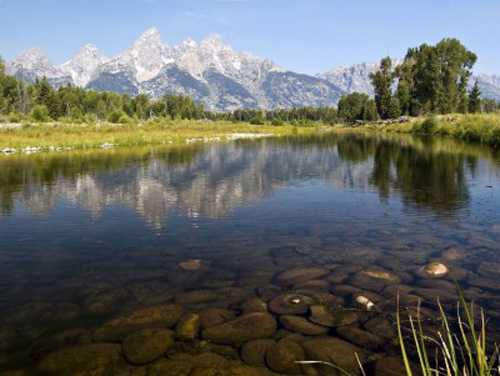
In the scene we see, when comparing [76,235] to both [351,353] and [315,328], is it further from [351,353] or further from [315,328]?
[351,353]

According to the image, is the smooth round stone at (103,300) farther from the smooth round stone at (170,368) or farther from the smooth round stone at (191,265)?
the smooth round stone at (170,368)

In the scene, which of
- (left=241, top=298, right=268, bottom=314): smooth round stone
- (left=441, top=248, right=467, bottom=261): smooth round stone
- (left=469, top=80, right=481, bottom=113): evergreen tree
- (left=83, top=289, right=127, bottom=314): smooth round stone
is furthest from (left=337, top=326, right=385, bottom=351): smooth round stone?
(left=469, top=80, right=481, bottom=113): evergreen tree

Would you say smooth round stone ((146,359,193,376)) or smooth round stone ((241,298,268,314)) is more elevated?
smooth round stone ((241,298,268,314))

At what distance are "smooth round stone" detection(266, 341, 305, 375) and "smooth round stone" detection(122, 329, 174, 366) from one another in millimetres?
2001

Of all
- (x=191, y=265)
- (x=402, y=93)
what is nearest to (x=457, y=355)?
(x=191, y=265)

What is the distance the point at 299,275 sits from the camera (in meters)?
10.9

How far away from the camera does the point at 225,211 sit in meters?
18.4

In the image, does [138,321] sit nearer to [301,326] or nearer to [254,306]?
[254,306]

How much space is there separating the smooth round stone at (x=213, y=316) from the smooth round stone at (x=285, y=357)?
Result: 4.79 ft

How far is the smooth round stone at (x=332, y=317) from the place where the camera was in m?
8.36

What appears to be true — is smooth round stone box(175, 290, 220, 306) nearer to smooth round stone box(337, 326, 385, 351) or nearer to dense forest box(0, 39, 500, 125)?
smooth round stone box(337, 326, 385, 351)

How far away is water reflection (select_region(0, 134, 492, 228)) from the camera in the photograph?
19828mm

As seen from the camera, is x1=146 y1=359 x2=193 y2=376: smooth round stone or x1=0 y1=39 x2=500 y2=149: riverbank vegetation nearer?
x1=146 y1=359 x2=193 y2=376: smooth round stone

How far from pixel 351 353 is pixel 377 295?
271 cm
